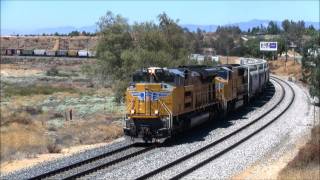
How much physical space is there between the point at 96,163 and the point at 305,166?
7392 mm

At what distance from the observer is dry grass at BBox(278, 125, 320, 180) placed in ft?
61.3

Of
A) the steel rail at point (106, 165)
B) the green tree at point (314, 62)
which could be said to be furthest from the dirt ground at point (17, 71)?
the steel rail at point (106, 165)

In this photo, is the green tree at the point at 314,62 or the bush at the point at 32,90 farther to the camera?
the bush at the point at 32,90

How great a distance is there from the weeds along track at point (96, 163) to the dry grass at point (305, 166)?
240 inches

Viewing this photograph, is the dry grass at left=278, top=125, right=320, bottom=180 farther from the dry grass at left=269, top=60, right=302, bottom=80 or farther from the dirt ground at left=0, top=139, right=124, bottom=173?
the dry grass at left=269, top=60, right=302, bottom=80

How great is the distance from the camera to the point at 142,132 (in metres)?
25.9

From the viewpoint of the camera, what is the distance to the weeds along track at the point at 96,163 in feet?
63.4

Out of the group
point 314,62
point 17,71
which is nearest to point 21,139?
point 314,62

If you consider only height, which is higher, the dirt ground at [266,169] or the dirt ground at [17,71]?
the dirt ground at [266,169]

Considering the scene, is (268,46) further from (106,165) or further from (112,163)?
(106,165)

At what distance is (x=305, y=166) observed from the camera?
20625mm

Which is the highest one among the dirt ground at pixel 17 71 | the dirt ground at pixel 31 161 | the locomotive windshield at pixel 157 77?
the locomotive windshield at pixel 157 77

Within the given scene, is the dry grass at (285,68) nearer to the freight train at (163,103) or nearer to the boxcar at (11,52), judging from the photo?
the freight train at (163,103)

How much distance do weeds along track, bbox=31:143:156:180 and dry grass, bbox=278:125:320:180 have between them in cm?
609
